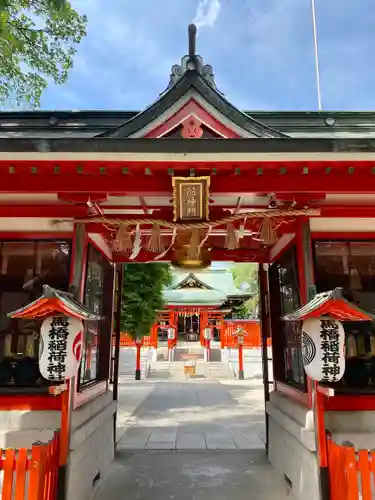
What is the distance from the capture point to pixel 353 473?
3531mm

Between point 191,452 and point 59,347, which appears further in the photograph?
point 191,452

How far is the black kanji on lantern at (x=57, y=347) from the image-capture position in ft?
13.0

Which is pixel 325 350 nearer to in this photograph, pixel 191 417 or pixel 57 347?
pixel 57 347

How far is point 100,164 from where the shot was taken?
4.09 m

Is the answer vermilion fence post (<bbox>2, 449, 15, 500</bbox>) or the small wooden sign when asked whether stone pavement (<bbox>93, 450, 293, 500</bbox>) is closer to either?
vermilion fence post (<bbox>2, 449, 15, 500</bbox>)

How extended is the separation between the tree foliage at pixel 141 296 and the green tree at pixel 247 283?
1913 cm

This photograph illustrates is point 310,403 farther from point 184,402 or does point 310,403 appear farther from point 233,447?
point 184,402

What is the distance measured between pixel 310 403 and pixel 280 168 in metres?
2.87

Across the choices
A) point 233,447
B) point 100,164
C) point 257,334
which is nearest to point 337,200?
point 100,164

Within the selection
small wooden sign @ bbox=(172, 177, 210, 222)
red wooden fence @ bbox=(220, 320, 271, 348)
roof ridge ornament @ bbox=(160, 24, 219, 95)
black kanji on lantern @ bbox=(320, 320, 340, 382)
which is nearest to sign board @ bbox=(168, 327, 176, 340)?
red wooden fence @ bbox=(220, 320, 271, 348)

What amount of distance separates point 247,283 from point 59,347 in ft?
144

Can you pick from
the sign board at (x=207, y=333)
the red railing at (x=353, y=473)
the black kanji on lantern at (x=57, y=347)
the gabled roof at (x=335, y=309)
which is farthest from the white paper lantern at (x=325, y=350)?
the sign board at (x=207, y=333)

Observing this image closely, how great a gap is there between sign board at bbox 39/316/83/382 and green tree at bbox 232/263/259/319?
28216mm

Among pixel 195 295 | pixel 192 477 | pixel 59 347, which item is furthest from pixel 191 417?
pixel 195 295
